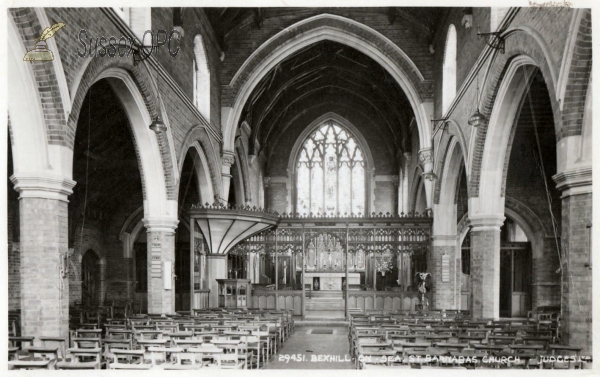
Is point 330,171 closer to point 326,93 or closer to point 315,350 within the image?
point 326,93

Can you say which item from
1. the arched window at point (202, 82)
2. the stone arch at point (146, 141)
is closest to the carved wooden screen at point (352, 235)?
the arched window at point (202, 82)

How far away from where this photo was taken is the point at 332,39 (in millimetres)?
20922

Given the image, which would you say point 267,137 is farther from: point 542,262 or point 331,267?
point 542,262

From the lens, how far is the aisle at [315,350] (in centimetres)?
1040

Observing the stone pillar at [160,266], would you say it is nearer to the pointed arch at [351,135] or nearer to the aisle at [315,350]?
the aisle at [315,350]

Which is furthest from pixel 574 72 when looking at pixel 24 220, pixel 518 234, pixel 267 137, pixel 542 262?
pixel 267 137

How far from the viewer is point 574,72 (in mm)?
8125

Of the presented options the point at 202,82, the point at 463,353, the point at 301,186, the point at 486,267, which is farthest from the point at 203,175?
the point at 463,353

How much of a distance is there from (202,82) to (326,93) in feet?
39.8

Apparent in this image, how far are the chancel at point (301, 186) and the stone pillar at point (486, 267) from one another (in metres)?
0.05

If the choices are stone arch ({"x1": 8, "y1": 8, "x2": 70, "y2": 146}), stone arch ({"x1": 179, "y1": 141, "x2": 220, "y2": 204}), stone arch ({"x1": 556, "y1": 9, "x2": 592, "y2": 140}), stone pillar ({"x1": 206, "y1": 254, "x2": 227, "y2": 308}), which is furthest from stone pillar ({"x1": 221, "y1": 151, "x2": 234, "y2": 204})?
stone arch ({"x1": 556, "y1": 9, "x2": 592, "y2": 140})

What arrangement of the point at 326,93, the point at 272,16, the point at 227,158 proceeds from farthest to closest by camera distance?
the point at 326,93, the point at 227,158, the point at 272,16

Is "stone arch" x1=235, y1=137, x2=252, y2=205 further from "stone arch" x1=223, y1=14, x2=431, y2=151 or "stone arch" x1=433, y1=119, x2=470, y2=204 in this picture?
"stone arch" x1=433, y1=119, x2=470, y2=204

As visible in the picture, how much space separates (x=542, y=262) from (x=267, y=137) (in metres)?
14.6
